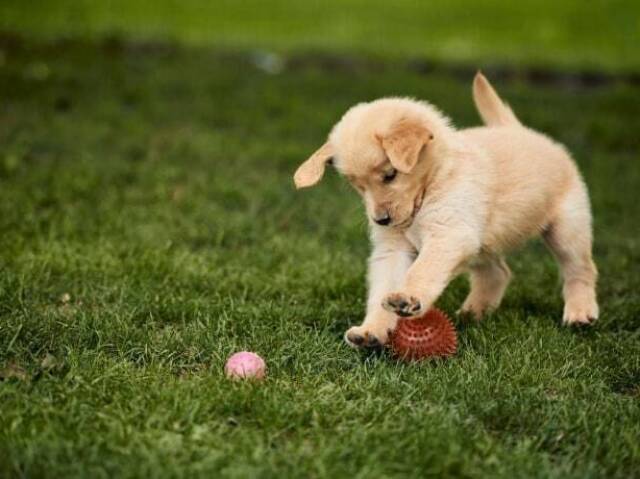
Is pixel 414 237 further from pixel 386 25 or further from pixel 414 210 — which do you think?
pixel 386 25

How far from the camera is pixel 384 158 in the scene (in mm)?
3748

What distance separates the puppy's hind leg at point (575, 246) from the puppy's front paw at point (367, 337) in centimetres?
105

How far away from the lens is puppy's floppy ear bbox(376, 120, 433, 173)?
12.0ft

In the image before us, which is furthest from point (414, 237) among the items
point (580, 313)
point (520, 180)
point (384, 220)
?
point (580, 313)

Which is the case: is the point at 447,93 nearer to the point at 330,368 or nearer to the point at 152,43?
the point at 152,43

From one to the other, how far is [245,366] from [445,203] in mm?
1069

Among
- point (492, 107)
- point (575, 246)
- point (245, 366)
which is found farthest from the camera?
point (492, 107)

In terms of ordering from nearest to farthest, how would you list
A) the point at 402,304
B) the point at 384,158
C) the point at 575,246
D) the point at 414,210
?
the point at 402,304 → the point at 384,158 → the point at 414,210 → the point at 575,246

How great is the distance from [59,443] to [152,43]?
9.90 meters

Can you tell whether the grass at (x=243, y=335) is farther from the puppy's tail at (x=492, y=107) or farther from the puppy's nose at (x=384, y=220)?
the puppy's tail at (x=492, y=107)

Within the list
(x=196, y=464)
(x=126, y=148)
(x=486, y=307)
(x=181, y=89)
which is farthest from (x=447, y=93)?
(x=196, y=464)

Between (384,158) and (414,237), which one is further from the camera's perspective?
(414,237)

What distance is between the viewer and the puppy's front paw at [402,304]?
11.8ft

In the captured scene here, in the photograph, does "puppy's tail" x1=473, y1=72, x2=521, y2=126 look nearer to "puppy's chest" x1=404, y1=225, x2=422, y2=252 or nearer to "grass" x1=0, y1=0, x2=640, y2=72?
"puppy's chest" x1=404, y1=225, x2=422, y2=252
